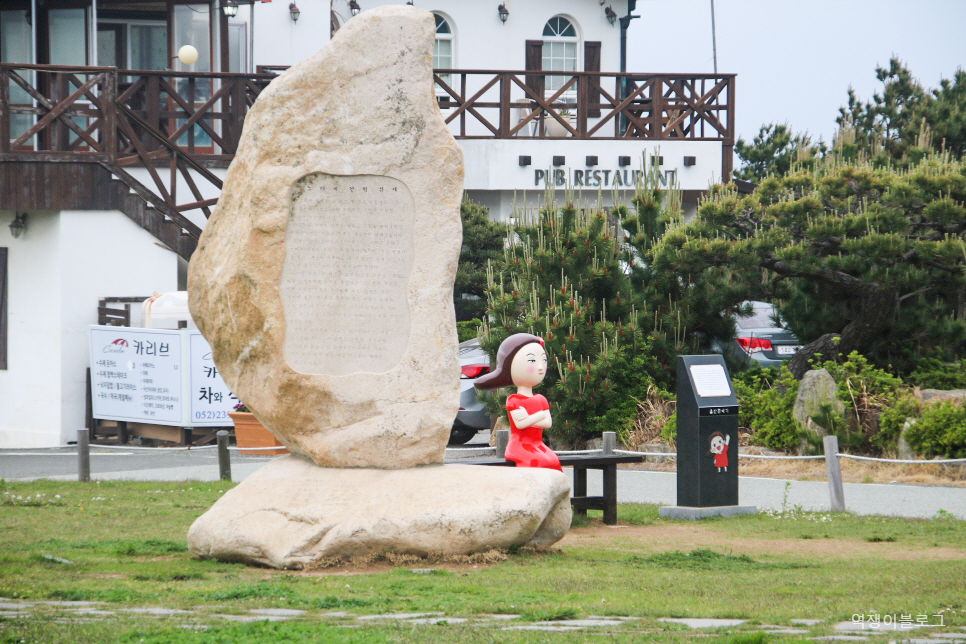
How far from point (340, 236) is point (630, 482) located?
6.08 metres

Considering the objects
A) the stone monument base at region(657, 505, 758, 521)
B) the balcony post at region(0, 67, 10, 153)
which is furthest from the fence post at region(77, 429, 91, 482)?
the stone monument base at region(657, 505, 758, 521)

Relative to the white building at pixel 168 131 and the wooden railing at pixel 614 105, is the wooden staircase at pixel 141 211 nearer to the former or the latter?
the white building at pixel 168 131

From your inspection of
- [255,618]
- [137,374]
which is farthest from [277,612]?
[137,374]

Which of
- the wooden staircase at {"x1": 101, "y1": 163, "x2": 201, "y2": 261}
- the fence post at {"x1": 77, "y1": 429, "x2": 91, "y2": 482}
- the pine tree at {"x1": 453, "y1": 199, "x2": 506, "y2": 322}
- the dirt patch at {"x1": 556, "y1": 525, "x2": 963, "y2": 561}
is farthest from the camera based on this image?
the pine tree at {"x1": 453, "y1": 199, "x2": 506, "y2": 322}

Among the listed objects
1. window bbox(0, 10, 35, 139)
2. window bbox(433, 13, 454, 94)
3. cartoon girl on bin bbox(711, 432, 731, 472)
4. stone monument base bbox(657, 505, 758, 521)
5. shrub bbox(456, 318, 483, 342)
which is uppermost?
window bbox(433, 13, 454, 94)

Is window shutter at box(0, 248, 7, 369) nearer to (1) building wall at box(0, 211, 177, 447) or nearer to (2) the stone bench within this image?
(1) building wall at box(0, 211, 177, 447)

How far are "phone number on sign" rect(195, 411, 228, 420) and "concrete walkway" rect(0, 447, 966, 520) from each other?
57 cm

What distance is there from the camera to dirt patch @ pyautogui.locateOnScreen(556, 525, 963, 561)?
7684 millimetres

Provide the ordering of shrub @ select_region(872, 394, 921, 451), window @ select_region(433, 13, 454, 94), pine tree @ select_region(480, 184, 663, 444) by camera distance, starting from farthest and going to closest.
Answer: window @ select_region(433, 13, 454, 94), pine tree @ select_region(480, 184, 663, 444), shrub @ select_region(872, 394, 921, 451)

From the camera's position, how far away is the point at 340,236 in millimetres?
7574

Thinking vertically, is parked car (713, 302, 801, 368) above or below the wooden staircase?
below

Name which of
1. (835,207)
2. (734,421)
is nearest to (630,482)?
(734,421)

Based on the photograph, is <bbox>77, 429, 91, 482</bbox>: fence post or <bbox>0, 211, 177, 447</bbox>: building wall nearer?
<bbox>77, 429, 91, 482</bbox>: fence post

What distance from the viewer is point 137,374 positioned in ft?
52.3
